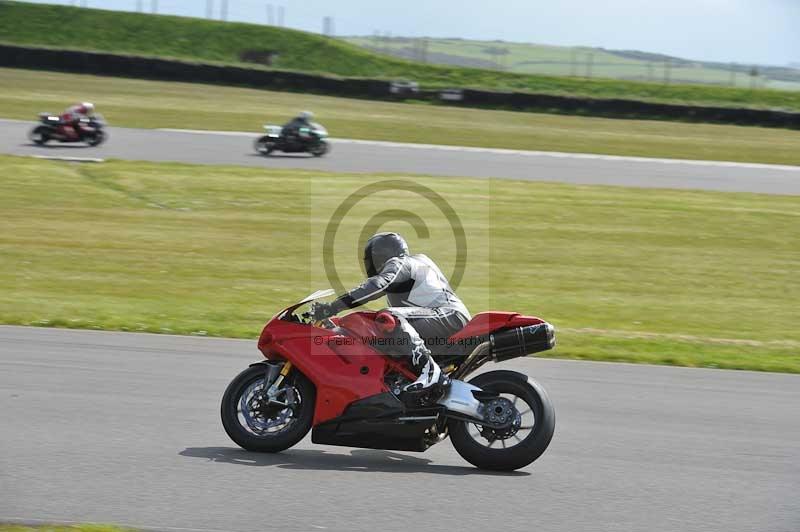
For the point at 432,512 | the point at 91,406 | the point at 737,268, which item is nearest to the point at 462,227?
the point at 737,268

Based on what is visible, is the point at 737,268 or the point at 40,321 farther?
the point at 737,268

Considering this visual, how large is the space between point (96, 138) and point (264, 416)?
78.2 ft

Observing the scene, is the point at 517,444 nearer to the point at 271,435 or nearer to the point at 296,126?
the point at 271,435

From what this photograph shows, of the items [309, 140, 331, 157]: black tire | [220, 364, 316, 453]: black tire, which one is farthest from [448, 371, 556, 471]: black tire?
[309, 140, 331, 157]: black tire

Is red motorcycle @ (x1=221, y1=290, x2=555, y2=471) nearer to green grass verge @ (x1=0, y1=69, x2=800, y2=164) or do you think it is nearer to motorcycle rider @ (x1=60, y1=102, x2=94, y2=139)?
motorcycle rider @ (x1=60, y1=102, x2=94, y2=139)

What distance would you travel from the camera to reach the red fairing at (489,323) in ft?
22.8

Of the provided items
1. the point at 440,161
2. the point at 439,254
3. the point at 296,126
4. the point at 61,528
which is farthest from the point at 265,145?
the point at 61,528

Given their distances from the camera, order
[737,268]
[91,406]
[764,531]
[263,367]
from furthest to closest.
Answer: [737,268], [91,406], [263,367], [764,531]

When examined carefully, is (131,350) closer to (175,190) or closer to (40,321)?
(40,321)

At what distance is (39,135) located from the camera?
96.2 ft

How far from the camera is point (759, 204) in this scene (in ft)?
82.5

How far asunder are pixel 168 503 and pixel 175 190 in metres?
18.6

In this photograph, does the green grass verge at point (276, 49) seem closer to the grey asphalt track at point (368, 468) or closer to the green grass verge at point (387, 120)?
the green grass verge at point (387, 120)

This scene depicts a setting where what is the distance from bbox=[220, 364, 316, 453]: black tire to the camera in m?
7.01
